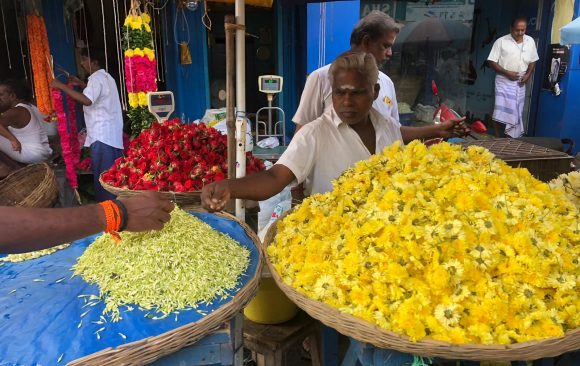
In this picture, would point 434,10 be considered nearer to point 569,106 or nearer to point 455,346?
point 569,106

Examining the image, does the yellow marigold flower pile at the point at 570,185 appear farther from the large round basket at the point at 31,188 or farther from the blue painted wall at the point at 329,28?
the blue painted wall at the point at 329,28

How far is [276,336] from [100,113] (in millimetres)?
3707

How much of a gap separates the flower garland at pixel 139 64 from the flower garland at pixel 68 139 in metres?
0.91

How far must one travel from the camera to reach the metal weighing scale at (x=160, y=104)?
3955 millimetres

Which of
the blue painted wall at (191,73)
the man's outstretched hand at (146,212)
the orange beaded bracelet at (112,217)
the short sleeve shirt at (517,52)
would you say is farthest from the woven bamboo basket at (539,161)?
the blue painted wall at (191,73)

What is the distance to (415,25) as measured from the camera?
26.9 ft

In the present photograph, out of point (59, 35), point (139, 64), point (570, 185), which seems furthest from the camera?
point (59, 35)

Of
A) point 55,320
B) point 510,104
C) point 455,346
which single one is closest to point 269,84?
point 55,320

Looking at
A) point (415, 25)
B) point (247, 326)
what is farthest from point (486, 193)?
point (415, 25)

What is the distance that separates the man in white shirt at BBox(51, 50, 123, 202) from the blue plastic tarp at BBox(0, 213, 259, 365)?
3.37 m

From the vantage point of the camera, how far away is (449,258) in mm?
1469

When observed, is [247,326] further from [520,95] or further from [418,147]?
[520,95]

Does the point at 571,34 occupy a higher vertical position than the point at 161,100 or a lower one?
higher

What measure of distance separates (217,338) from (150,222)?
502 mm
